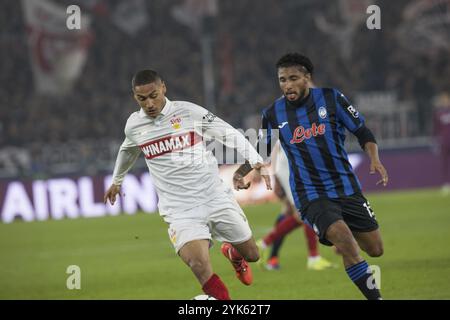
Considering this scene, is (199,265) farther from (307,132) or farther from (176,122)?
(307,132)

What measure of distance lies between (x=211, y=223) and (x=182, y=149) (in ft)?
2.11

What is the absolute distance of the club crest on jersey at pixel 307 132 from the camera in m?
7.33

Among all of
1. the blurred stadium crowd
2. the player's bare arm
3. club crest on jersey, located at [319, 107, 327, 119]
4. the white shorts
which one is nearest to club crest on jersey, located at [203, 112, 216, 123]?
the white shorts

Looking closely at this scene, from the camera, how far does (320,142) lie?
7340 mm

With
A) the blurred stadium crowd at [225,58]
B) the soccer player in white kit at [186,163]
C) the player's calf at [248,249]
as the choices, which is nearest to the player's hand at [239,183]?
the soccer player in white kit at [186,163]

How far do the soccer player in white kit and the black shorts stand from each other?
494mm

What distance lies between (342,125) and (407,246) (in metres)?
5.55

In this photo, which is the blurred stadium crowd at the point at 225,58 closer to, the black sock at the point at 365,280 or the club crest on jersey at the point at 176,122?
the club crest on jersey at the point at 176,122

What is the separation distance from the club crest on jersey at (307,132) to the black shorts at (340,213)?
1.69ft

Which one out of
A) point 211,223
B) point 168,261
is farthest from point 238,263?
point 168,261

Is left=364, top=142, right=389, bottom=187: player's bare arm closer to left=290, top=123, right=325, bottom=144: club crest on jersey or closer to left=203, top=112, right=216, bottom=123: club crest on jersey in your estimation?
left=290, top=123, right=325, bottom=144: club crest on jersey

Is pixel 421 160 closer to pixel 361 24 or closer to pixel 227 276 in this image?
pixel 361 24

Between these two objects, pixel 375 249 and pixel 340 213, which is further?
pixel 375 249
